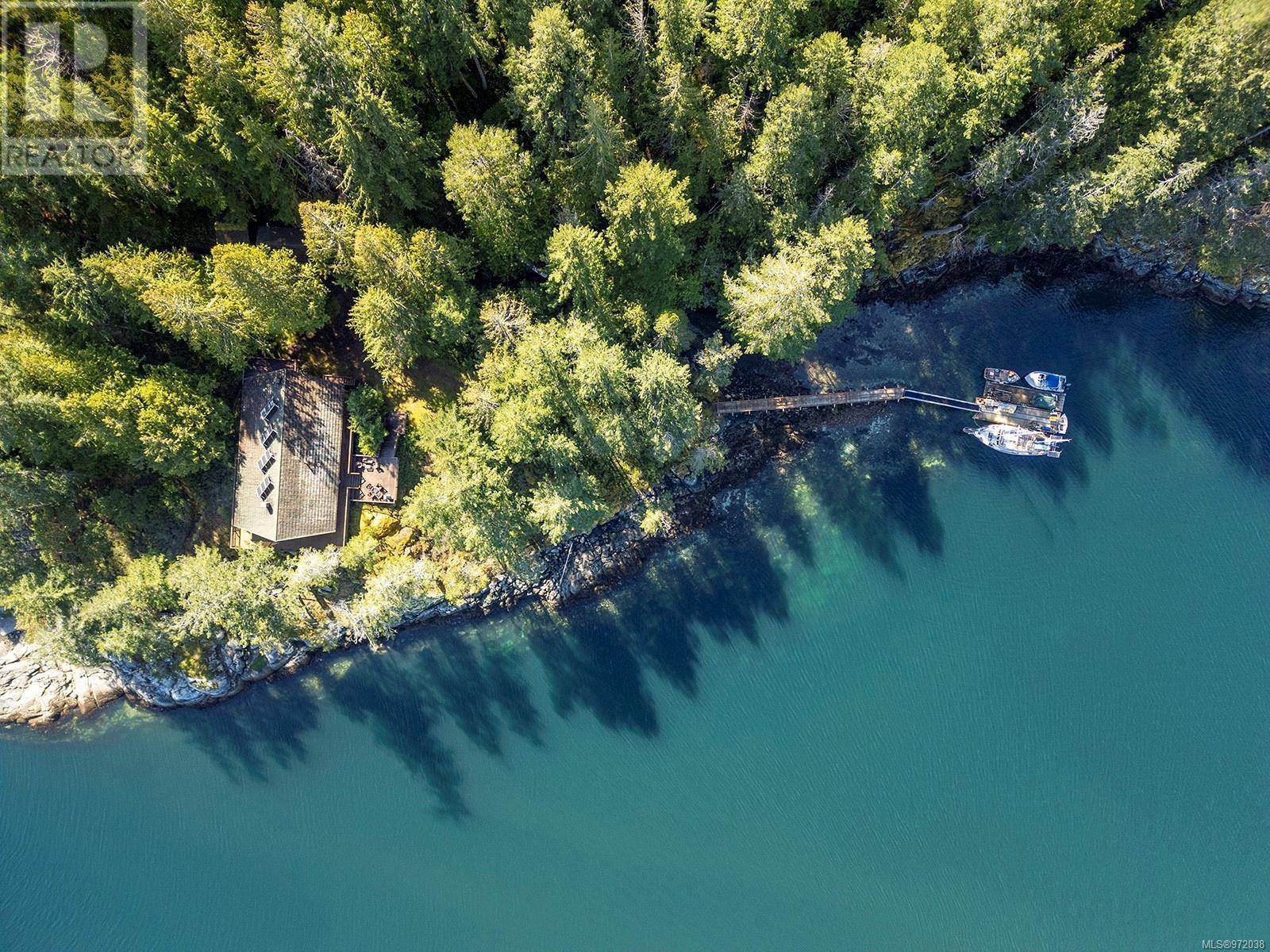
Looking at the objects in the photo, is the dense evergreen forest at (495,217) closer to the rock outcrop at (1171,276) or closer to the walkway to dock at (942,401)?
the rock outcrop at (1171,276)

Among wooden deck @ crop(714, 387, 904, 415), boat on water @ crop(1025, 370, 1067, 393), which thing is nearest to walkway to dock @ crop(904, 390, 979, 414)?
wooden deck @ crop(714, 387, 904, 415)

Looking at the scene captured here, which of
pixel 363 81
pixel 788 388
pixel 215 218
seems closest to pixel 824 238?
pixel 788 388

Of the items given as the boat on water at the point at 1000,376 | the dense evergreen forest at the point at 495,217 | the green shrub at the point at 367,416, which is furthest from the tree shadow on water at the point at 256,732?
the boat on water at the point at 1000,376

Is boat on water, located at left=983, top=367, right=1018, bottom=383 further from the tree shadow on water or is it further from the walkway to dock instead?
the tree shadow on water

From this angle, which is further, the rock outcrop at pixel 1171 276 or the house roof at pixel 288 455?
the rock outcrop at pixel 1171 276

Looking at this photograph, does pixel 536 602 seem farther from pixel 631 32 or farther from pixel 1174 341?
pixel 1174 341

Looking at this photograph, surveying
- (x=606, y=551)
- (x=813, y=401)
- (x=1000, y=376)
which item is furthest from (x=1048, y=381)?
(x=606, y=551)
